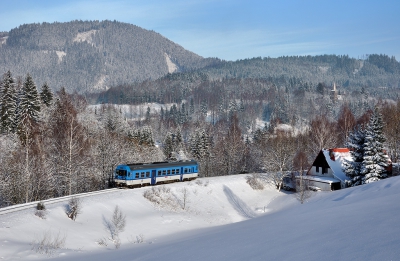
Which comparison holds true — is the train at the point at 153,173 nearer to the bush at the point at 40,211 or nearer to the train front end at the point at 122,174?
the train front end at the point at 122,174

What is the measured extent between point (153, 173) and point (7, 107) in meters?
28.5

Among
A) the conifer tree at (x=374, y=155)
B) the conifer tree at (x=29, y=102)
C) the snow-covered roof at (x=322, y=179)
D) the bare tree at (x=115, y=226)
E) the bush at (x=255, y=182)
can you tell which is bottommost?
the bush at (x=255, y=182)

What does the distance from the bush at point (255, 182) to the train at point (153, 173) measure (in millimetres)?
8053

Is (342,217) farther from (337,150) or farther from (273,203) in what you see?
(337,150)

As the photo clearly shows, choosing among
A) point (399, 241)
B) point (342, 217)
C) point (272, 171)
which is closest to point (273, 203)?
point (272, 171)

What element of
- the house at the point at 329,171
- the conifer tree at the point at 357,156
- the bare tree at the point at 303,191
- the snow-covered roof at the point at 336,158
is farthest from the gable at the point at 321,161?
the conifer tree at the point at 357,156

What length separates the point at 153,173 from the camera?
122 ft

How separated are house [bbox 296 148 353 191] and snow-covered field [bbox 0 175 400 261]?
14.9ft

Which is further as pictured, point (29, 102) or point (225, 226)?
point (29, 102)

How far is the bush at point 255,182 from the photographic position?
45941 millimetres

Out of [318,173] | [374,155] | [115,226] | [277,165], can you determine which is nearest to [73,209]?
[115,226]

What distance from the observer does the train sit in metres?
35.2

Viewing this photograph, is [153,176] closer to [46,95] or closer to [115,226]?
[115,226]

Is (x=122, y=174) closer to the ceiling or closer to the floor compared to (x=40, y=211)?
closer to the floor
